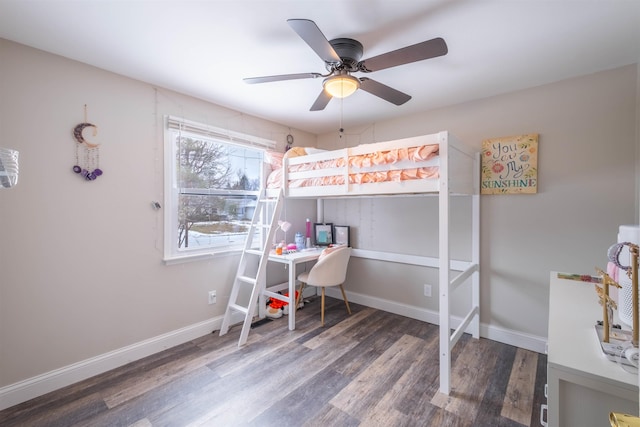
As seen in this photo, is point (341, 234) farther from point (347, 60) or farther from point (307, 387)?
point (347, 60)

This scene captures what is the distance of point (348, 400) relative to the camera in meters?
1.78

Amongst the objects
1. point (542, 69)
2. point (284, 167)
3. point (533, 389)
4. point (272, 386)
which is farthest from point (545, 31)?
point (272, 386)

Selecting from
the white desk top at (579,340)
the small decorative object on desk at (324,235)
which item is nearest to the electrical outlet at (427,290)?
the small decorative object on desk at (324,235)

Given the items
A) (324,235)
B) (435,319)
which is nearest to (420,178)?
(435,319)

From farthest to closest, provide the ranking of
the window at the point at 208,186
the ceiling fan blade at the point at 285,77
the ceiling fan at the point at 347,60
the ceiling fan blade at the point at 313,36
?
the window at the point at 208,186, the ceiling fan blade at the point at 285,77, the ceiling fan at the point at 347,60, the ceiling fan blade at the point at 313,36

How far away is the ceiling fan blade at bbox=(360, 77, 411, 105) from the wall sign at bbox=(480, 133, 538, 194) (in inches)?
45.5

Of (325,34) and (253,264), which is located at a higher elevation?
(325,34)

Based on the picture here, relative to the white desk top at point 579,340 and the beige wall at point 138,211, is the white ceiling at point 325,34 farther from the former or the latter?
the white desk top at point 579,340

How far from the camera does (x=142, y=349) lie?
7.37 feet

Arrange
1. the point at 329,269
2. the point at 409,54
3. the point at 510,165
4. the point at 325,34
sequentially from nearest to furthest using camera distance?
the point at 409,54 < the point at 325,34 < the point at 510,165 < the point at 329,269

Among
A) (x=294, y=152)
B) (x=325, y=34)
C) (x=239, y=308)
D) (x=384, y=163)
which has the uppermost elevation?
(x=325, y=34)

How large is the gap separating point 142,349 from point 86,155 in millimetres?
1575

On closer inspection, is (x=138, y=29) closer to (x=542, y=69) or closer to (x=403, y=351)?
(x=542, y=69)

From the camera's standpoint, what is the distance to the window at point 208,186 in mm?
2457
